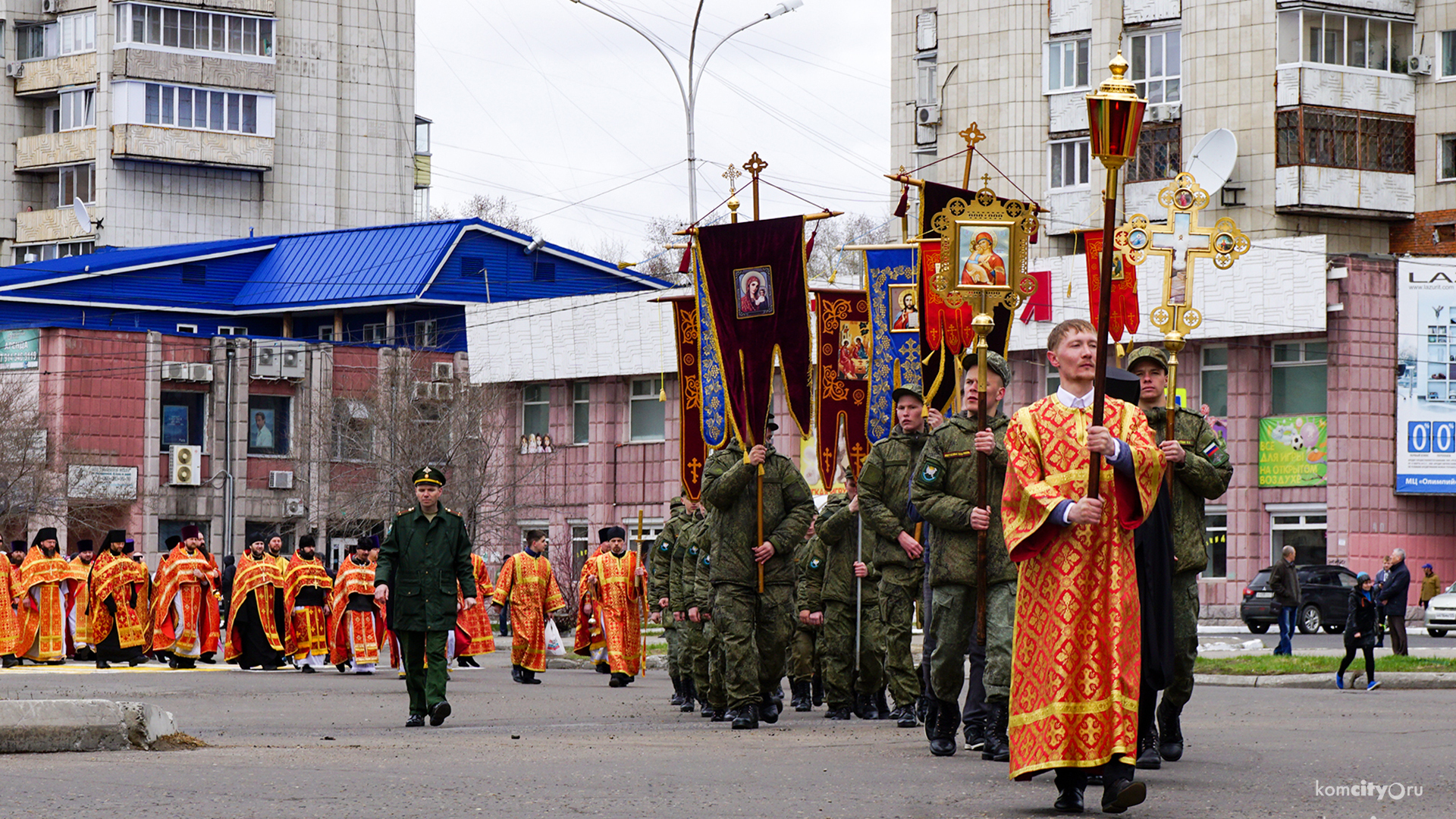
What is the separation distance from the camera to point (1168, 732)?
11.1m

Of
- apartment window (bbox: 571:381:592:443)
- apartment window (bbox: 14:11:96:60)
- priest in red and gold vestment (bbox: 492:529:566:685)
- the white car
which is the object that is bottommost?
the white car

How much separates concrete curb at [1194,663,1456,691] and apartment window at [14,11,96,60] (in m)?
55.9

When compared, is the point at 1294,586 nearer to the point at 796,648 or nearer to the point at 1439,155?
the point at 796,648

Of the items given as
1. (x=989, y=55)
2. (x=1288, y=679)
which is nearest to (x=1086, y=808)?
(x=1288, y=679)

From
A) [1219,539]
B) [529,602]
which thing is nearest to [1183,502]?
[529,602]

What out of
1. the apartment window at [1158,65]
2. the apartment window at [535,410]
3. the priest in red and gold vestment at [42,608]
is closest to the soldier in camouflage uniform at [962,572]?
the priest in red and gold vestment at [42,608]

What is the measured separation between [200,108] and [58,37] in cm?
515

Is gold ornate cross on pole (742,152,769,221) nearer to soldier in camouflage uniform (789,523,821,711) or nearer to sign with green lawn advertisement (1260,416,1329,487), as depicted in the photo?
soldier in camouflage uniform (789,523,821,711)

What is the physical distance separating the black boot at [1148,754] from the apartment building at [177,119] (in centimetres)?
6312

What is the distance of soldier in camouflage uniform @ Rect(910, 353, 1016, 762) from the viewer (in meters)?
11.0

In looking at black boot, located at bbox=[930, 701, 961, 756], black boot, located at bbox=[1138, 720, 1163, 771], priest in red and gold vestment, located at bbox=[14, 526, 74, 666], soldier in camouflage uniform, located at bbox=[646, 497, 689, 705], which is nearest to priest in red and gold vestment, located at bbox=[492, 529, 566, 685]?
soldier in camouflage uniform, located at bbox=[646, 497, 689, 705]

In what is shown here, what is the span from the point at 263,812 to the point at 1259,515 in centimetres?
3791

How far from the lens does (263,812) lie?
838 cm

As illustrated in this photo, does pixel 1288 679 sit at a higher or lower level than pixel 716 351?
lower
